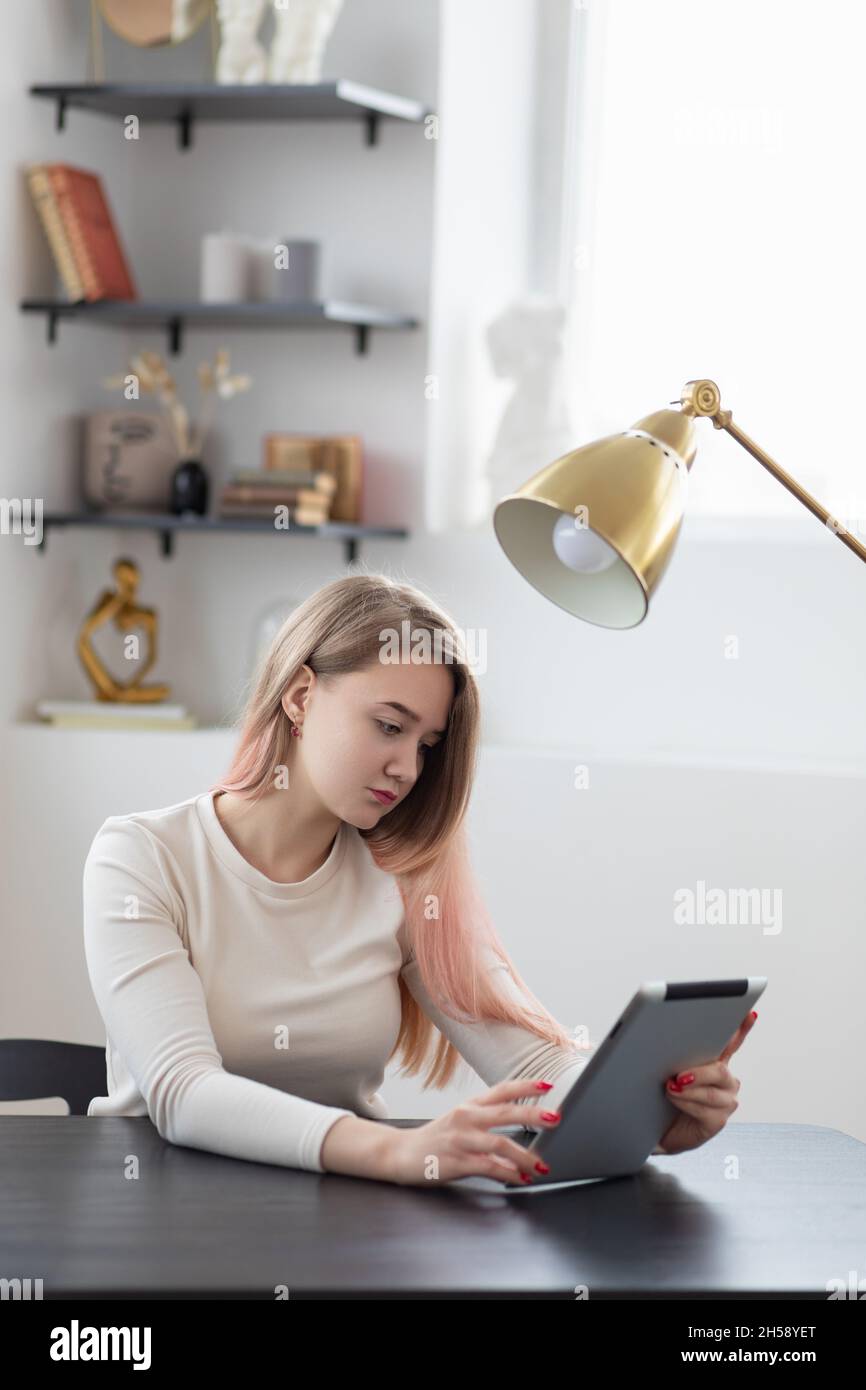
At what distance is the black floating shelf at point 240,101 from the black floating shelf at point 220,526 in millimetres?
769

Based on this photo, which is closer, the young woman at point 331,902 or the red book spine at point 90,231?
the young woman at point 331,902

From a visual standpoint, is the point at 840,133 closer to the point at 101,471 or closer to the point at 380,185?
the point at 380,185

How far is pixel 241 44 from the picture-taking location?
11.3 ft

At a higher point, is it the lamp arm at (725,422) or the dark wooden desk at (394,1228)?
the lamp arm at (725,422)

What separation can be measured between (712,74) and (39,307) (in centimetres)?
140

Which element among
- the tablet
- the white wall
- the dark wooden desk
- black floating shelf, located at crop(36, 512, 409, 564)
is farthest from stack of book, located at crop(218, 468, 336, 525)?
the tablet

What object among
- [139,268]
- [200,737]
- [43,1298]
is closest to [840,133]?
[139,268]

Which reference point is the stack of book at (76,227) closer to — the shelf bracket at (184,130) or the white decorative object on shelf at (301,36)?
the shelf bracket at (184,130)

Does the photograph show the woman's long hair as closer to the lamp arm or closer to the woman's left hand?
the woman's left hand

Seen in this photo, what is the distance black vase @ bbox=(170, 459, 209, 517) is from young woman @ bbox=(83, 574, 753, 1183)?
156 cm

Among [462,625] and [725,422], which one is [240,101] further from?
[725,422]

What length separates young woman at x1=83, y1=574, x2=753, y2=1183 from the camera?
1855 millimetres

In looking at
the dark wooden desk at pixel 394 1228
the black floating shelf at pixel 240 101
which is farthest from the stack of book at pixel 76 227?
Answer: the dark wooden desk at pixel 394 1228

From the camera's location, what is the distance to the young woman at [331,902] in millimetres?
1855
